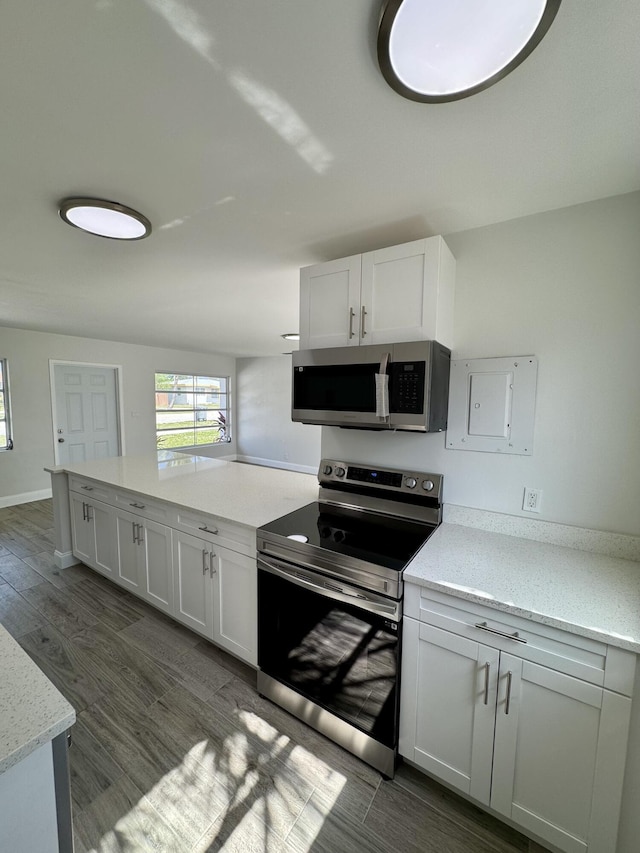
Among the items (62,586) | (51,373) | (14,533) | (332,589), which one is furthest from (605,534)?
(51,373)

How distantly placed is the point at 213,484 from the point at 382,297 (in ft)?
5.49

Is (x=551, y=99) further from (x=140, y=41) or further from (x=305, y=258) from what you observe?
(x=305, y=258)

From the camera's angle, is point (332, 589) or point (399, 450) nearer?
point (332, 589)

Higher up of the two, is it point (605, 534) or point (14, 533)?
point (605, 534)

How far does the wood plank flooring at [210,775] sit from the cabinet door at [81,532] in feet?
2.22

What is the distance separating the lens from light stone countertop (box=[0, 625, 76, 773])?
0.63m

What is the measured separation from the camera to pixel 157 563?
223 centimetres

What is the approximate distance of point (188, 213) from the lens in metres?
1.66

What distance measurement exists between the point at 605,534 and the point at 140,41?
2.28 metres

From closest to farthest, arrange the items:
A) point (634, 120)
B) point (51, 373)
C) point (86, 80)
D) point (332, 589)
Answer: point (86, 80) < point (634, 120) < point (332, 589) < point (51, 373)

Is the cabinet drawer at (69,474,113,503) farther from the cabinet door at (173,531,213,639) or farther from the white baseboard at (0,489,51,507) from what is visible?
the white baseboard at (0,489,51,507)

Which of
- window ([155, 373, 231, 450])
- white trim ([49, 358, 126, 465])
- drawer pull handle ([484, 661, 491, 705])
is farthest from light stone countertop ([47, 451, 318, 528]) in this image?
window ([155, 373, 231, 450])

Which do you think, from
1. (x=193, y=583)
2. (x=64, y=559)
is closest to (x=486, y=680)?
(x=193, y=583)

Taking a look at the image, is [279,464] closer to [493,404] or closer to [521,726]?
[493,404]
